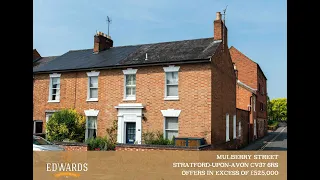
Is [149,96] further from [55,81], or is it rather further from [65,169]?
[65,169]

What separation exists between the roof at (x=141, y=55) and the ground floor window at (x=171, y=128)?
396 cm

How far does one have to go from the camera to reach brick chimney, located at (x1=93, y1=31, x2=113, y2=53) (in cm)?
2595

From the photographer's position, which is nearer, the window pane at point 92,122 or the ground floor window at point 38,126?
the window pane at point 92,122

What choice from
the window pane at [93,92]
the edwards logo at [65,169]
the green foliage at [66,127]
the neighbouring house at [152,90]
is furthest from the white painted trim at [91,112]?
the edwards logo at [65,169]

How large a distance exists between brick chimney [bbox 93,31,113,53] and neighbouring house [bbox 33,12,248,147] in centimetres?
131

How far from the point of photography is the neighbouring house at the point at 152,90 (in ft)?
59.5

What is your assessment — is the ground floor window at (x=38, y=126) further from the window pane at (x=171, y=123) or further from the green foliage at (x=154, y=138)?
the window pane at (x=171, y=123)

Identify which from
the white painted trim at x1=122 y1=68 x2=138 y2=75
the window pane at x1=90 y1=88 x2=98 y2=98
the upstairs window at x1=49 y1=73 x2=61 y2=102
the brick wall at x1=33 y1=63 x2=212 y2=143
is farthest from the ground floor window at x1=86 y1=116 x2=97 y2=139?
the white painted trim at x1=122 y1=68 x2=138 y2=75

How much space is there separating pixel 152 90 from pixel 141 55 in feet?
11.5

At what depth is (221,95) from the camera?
20.4 m

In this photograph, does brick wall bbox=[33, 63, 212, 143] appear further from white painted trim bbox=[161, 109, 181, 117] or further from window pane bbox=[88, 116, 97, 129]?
window pane bbox=[88, 116, 97, 129]
